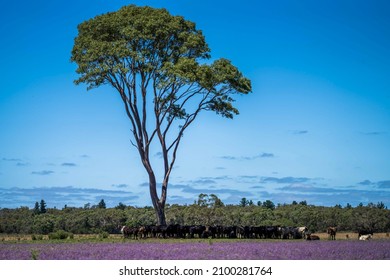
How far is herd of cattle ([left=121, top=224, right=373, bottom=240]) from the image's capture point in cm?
3522

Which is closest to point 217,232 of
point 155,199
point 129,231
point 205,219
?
point 155,199

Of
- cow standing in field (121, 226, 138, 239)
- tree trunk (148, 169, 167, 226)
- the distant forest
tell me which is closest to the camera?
cow standing in field (121, 226, 138, 239)

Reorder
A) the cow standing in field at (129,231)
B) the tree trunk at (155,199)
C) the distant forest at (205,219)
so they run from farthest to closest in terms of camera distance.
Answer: the distant forest at (205,219) → the tree trunk at (155,199) → the cow standing in field at (129,231)

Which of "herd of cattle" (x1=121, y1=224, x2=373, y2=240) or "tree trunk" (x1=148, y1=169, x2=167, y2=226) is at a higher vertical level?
"tree trunk" (x1=148, y1=169, x2=167, y2=226)

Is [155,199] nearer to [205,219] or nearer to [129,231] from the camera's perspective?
[129,231]

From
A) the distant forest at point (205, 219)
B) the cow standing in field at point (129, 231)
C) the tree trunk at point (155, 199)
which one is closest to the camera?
the cow standing in field at point (129, 231)

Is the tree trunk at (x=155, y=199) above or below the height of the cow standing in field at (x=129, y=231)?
above

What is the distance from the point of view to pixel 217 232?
3694cm

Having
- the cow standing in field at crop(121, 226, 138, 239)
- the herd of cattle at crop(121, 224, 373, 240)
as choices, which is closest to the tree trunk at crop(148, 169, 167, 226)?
the herd of cattle at crop(121, 224, 373, 240)

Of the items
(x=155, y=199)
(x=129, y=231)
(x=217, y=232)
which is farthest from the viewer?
(x=155, y=199)

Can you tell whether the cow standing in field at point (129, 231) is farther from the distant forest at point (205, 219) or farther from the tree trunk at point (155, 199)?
the distant forest at point (205, 219)

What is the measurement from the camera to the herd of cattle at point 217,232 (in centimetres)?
3522

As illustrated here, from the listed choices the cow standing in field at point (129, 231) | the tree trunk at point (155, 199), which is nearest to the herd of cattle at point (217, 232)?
the cow standing in field at point (129, 231)

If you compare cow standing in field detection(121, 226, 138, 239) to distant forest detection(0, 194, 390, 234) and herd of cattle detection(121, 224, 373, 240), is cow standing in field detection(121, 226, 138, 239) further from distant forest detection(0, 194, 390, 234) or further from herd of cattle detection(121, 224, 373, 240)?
distant forest detection(0, 194, 390, 234)
